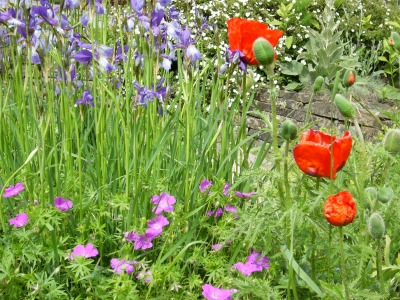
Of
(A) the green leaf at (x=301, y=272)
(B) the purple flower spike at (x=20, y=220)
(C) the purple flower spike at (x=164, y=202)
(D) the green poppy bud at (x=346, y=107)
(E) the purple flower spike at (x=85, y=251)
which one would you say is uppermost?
(D) the green poppy bud at (x=346, y=107)

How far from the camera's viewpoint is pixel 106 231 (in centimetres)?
183

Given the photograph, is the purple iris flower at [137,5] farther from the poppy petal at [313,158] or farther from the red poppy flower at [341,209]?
the red poppy flower at [341,209]

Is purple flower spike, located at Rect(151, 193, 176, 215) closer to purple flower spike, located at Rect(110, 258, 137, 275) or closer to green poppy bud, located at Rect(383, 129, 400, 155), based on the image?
purple flower spike, located at Rect(110, 258, 137, 275)

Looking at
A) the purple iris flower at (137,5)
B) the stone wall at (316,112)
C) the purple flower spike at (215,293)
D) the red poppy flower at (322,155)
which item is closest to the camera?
the red poppy flower at (322,155)

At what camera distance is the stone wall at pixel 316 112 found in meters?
4.59

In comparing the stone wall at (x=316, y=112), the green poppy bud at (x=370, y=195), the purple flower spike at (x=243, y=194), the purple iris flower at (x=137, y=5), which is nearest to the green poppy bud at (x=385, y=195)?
the green poppy bud at (x=370, y=195)

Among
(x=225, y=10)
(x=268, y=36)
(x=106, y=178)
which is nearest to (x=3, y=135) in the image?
(x=106, y=178)

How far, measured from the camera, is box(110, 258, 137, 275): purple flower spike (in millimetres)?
1566

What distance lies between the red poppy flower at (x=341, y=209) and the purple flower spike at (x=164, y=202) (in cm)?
70

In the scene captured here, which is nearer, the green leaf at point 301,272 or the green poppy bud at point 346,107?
the green poppy bud at point 346,107

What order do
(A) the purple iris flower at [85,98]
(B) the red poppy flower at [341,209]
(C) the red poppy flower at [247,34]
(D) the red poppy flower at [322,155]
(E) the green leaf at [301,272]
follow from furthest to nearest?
(A) the purple iris flower at [85,98] → (C) the red poppy flower at [247,34] → (E) the green leaf at [301,272] → (D) the red poppy flower at [322,155] → (B) the red poppy flower at [341,209]

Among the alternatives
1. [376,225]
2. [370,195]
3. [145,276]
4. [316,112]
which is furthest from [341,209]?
[316,112]

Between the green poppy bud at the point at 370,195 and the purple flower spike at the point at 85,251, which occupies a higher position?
the green poppy bud at the point at 370,195

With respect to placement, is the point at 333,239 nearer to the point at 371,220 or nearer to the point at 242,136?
the point at 371,220
